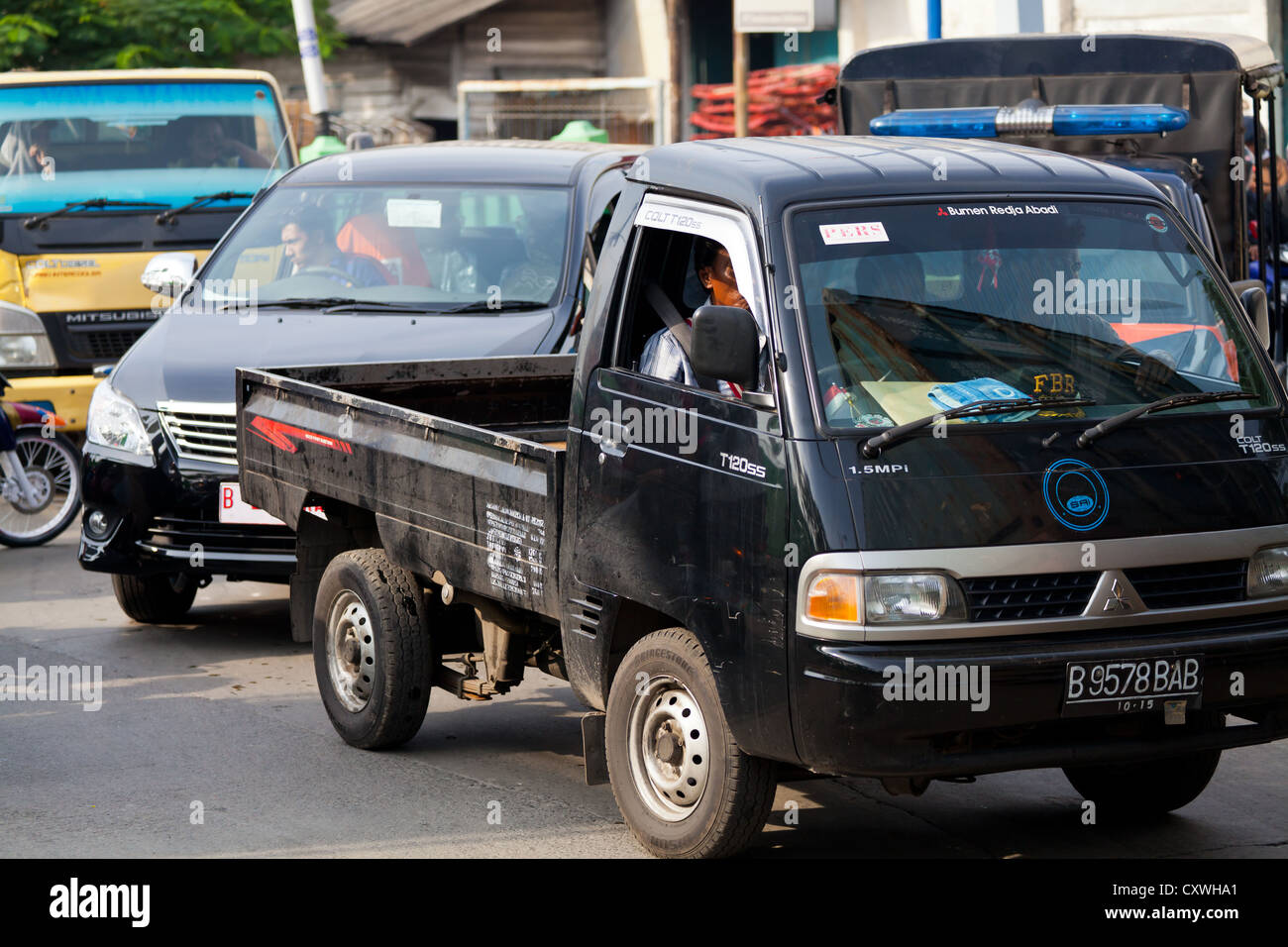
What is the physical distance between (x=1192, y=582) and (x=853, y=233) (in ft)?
4.37

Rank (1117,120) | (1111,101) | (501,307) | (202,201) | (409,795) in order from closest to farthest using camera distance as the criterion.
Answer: (409,795)
(501,307)
(1117,120)
(1111,101)
(202,201)

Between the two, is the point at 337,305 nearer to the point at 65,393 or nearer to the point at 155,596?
the point at 155,596

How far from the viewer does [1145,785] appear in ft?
19.2

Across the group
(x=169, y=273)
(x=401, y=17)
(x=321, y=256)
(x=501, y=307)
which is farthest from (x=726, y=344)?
(x=401, y=17)

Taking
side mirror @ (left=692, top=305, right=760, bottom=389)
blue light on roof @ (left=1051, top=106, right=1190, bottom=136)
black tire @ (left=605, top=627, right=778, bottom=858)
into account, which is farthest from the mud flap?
blue light on roof @ (left=1051, top=106, right=1190, bottom=136)

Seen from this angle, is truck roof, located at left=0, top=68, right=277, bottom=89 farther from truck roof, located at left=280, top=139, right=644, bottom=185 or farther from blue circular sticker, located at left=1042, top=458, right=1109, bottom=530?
blue circular sticker, located at left=1042, top=458, right=1109, bottom=530

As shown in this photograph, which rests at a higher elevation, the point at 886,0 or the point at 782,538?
the point at 886,0

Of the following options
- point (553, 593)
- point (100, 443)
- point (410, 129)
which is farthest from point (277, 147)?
point (410, 129)

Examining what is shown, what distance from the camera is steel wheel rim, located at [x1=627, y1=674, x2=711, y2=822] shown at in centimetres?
514

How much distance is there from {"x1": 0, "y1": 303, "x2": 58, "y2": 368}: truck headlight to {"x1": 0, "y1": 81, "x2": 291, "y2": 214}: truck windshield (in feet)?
2.74

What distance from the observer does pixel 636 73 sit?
2406 cm
